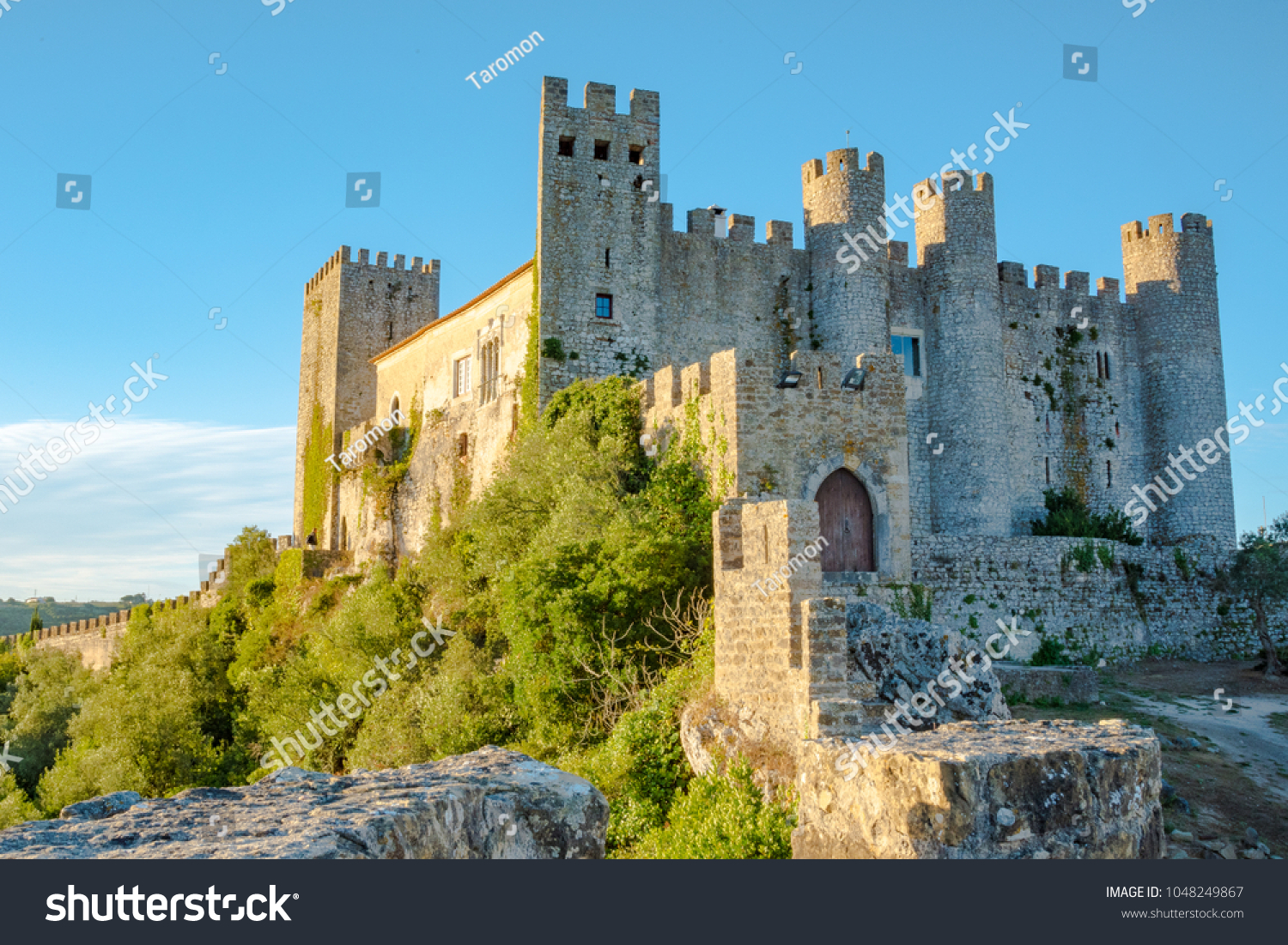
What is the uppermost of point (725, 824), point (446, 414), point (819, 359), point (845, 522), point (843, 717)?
point (446, 414)

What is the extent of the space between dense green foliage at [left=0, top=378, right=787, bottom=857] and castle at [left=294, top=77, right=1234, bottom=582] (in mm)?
1752

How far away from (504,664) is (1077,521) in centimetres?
1968

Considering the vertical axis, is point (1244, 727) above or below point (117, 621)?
below

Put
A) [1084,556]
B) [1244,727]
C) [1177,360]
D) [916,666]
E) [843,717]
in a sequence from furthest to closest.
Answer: [1177,360] < [1084,556] < [1244,727] < [916,666] < [843,717]

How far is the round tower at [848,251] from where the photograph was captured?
95.2 feet

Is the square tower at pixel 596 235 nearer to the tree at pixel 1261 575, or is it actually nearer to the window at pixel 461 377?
the window at pixel 461 377

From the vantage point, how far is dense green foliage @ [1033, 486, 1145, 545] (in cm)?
3025

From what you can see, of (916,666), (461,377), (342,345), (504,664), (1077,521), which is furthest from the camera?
(342,345)

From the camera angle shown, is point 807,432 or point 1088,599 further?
point 1088,599

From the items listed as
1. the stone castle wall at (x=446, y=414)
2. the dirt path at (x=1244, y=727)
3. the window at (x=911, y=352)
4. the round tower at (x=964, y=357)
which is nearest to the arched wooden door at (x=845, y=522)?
the dirt path at (x=1244, y=727)

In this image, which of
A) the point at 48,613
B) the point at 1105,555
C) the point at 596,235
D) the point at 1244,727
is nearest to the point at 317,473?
the point at 596,235

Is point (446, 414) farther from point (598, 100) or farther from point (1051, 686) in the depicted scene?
point (1051, 686)

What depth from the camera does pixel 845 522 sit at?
17.6 metres
